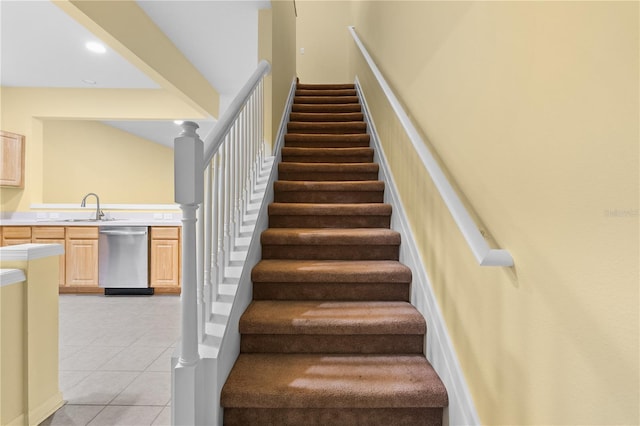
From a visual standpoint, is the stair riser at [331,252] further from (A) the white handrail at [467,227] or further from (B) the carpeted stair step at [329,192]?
(A) the white handrail at [467,227]

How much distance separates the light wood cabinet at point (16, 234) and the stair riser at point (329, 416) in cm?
444

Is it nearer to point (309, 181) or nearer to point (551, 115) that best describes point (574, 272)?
point (551, 115)

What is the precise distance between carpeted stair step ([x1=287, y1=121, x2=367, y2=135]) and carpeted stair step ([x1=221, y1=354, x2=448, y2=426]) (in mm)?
2614

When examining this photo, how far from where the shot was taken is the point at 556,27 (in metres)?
0.81

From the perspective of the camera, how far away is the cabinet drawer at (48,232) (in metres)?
4.22

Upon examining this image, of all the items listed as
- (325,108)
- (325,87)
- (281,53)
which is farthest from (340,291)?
(325,87)

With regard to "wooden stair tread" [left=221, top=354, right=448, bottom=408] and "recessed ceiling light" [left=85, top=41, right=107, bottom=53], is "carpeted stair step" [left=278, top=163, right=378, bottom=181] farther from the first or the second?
"recessed ceiling light" [left=85, top=41, right=107, bottom=53]

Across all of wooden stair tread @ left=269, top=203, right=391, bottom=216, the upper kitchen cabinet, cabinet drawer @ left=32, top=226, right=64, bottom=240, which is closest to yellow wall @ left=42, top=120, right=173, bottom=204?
the upper kitchen cabinet

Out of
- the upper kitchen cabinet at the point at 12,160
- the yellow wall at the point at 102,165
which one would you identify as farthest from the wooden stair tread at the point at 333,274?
the yellow wall at the point at 102,165

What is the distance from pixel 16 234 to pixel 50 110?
1.75 meters

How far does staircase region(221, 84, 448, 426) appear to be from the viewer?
133cm

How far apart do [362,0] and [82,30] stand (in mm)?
3058

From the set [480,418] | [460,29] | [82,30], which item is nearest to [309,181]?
[460,29]

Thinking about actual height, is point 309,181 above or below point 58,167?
below
